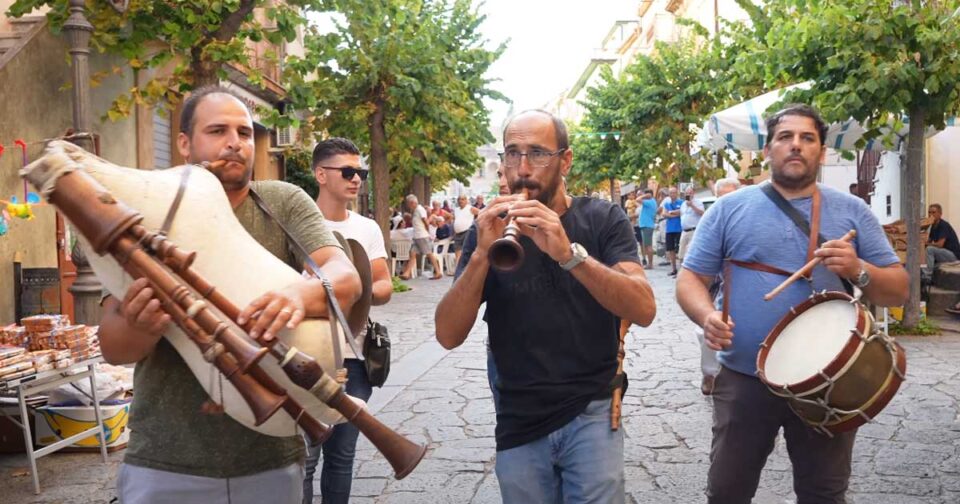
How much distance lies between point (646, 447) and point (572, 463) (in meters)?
3.46

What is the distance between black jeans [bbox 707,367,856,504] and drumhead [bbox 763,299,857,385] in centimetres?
22

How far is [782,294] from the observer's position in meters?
3.81

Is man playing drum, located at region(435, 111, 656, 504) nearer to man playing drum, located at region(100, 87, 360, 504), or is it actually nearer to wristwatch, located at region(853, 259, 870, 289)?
man playing drum, located at region(100, 87, 360, 504)

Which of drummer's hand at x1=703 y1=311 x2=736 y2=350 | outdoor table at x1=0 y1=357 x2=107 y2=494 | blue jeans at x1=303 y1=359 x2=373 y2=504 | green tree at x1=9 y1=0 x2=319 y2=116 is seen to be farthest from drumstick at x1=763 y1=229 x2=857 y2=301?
green tree at x1=9 y1=0 x2=319 y2=116

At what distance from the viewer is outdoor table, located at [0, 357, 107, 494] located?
5.72 meters

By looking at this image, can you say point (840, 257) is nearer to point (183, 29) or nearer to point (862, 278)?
point (862, 278)

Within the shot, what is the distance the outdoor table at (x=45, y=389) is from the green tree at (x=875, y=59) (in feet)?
25.8

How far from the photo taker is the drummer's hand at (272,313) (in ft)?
6.90

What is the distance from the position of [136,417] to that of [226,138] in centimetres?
78

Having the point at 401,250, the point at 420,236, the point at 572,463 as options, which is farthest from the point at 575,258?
the point at 401,250

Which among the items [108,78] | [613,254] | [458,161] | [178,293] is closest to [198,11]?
[108,78]

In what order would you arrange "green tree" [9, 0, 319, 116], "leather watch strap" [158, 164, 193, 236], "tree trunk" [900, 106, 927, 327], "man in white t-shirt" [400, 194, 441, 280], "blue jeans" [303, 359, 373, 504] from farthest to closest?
"man in white t-shirt" [400, 194, 441, 280] < "tree trunk" [900, 106, 927, 327] < "green tree" [9, 0, 319, 116] < "blue jeans" [303, 359, 373, 504] < "leather watch strap" [158, 164, 193, 236]

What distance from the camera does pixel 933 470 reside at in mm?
5770

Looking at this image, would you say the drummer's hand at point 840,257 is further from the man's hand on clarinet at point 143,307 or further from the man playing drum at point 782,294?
the man's hand on clarinet at point 143,307
